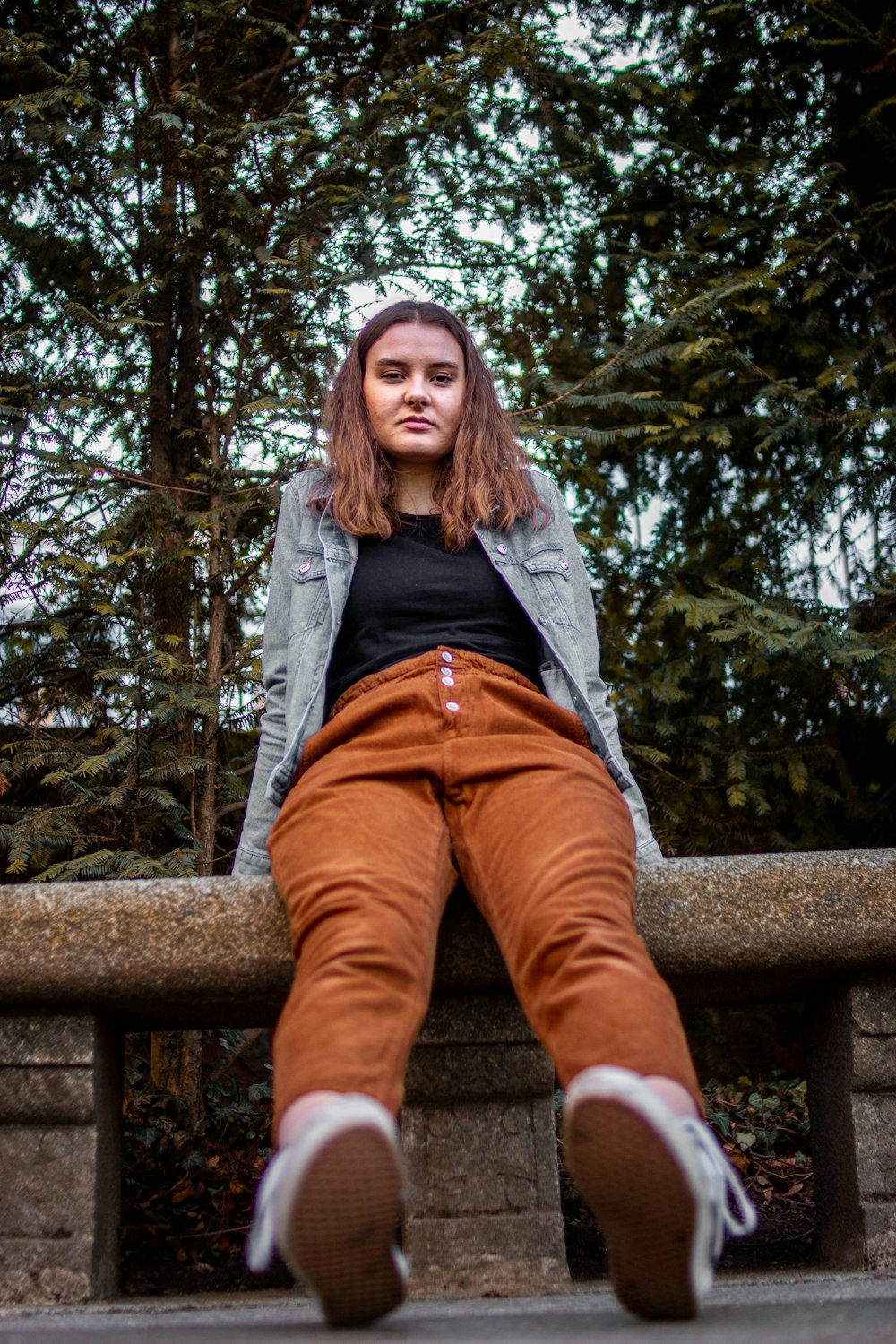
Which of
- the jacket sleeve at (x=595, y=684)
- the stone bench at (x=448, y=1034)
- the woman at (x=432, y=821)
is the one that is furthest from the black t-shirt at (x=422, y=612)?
the stone bench at (x=448, y=1034)

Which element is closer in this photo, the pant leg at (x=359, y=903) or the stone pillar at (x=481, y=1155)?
the pant leg at (x=359, y=903)

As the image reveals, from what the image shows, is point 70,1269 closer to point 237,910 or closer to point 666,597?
point 237,910

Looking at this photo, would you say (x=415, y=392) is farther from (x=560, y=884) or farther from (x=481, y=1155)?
(x=481, y=1155)

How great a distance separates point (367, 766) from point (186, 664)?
1386 millimetres

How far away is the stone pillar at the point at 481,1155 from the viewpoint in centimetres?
197

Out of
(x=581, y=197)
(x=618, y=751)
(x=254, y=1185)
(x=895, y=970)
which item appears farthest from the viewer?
(x=581, y=197)

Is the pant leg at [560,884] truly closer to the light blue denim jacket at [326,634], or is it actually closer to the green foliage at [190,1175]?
the light blue denim jacket at [326,634]

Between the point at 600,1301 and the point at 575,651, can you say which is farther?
the point at 575,651

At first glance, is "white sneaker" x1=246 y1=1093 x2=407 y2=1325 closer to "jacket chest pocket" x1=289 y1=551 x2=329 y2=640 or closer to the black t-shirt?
the black t-shirt

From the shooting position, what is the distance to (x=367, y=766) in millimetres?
1854

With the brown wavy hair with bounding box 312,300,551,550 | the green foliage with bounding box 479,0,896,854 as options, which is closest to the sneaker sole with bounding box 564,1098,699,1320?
the brown wavy hair with bounding box 312,300,551,550

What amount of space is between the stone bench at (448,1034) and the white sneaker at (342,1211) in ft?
2.62

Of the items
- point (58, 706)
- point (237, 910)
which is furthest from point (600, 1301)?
point (58, 706)

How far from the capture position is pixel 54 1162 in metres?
1.97
